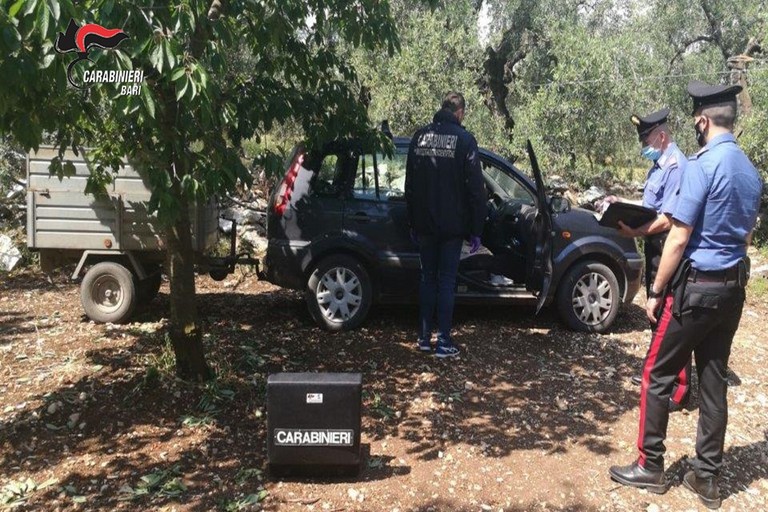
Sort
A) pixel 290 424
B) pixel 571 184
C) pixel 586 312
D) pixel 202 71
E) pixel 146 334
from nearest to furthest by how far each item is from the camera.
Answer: pixel 202 71 → pixel 290 424 → pixel 146 334 → pixel 586 312 → pixel 571 184

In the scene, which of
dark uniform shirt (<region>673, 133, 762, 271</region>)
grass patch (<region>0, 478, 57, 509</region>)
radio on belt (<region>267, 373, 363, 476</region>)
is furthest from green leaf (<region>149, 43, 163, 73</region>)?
dark uniform shirt (<region>673, 133, 762, 271</region>)

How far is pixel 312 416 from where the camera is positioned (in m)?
3.60

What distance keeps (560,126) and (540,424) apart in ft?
28.0

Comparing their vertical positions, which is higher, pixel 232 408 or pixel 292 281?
pixel 292 281

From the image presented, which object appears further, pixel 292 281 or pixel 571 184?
pixel 571 184

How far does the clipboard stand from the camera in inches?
171

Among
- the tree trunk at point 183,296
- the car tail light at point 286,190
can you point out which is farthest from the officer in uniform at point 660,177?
the tree trunk at point 183,296

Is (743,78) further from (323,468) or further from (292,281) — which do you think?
(323,468)

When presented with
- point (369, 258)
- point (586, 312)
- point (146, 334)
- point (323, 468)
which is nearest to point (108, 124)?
point (146, 334)

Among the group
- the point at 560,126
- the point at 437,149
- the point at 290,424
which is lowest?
the point at 290,424

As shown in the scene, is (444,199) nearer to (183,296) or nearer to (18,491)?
(183,296)

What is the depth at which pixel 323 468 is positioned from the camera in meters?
3.68

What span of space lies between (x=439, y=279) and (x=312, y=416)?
2.32 m

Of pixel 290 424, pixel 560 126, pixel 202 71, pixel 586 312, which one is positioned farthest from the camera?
pixel 560 126
